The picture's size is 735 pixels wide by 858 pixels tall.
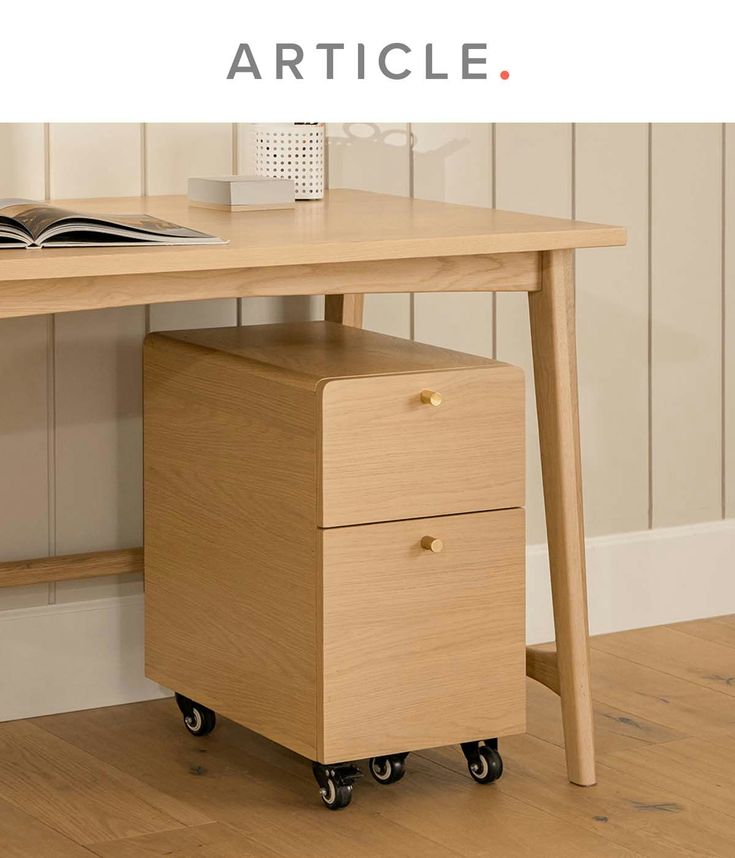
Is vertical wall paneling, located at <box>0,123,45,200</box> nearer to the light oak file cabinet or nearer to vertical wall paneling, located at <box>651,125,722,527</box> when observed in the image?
the light oak file cabinet

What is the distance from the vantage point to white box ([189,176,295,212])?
6.86 ft

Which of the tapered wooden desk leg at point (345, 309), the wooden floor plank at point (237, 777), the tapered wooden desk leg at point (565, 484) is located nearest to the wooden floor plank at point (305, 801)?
the wooden floor plank at point (237, 777)

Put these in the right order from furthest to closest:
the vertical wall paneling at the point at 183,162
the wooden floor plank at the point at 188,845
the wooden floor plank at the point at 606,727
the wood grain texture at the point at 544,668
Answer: the vertical wall paneling at the point at 183,162 < the wooden floor plank at the point at 606,727 < the wood grain texture at the point at 544,668 < the wooden floor plank at the point at 188,845

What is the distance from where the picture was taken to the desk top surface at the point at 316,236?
1632mm

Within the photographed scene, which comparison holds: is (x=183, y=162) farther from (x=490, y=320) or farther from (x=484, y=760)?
(x=484, y=760)

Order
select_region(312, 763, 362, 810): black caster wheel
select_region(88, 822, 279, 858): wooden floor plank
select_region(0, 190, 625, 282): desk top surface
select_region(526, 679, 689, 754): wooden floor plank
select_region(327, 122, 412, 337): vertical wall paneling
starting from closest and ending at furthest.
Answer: select_region(0, 190, 625, 282): desk top surface
select_region(88, 822, 279, 858): wooden floor plank
select_region(312, 763, 362, 810): black caster wheel
select_region(526, 679, 689, 754): wooden floor plank
select_region(327, 122, 412, 337): vertical wall paneling

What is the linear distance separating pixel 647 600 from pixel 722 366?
0.42 m

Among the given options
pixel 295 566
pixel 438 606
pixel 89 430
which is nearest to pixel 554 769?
pixel 438 606

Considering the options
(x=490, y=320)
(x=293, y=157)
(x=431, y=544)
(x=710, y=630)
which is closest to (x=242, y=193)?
(x=293, y=157)

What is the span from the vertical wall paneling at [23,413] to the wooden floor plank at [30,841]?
417 millimetres

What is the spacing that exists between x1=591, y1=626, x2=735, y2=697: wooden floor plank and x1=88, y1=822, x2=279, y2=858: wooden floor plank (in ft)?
2.77

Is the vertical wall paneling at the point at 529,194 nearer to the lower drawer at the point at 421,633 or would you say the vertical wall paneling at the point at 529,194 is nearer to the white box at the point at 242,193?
the white box at the point at 242,193

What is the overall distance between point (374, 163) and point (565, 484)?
688 mm
